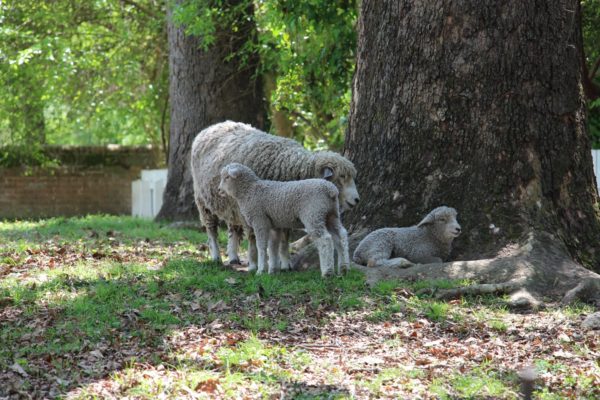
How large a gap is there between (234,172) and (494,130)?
97.5 inches

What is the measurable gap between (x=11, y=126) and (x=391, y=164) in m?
15.4

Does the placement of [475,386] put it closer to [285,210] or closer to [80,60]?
[285,210]

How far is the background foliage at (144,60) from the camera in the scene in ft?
47.1

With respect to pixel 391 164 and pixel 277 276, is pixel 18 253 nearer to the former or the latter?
pixel 277 276

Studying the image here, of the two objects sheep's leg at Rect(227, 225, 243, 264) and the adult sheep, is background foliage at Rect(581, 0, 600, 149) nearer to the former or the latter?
the adult sheep

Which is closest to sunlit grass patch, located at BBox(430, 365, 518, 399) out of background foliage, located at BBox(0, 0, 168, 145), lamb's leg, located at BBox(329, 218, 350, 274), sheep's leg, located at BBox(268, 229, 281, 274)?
lamb's leg, located at BBox(329, 218, 350, 274)

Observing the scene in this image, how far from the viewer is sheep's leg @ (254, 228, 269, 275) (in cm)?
868

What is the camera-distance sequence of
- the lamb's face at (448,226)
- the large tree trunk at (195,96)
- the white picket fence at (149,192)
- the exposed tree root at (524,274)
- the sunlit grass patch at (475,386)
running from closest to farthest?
the sunlit grass patch at (475,386), the exposed tree root at (524,274), the lamb's face at (448,226), the large tree trunk at (195,96), the white picket fence at (149,192)

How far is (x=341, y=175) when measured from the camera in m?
8.79

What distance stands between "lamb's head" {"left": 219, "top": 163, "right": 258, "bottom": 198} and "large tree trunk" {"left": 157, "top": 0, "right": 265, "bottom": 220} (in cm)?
629

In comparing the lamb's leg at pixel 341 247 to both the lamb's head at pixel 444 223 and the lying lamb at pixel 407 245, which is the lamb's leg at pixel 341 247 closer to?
the lying lamb at pixel 407 245

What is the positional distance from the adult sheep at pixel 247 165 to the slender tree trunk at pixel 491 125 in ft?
1.79

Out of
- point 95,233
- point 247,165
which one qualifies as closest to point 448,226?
point 247,165

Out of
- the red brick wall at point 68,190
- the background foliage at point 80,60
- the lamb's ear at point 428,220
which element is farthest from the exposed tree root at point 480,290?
the red brick wall at point 68,190
